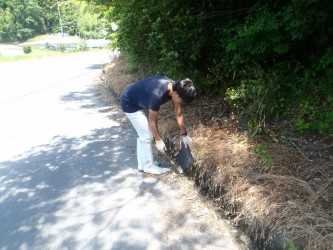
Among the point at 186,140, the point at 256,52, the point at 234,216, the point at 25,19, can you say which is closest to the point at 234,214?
the point at 234,216

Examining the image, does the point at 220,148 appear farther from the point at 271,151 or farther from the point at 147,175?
the point at 147,175

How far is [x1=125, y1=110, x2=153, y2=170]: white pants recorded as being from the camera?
6109 mm

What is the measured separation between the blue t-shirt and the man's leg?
0.40ft

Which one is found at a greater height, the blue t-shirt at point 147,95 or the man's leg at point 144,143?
the blue t-shirt at point 147,95

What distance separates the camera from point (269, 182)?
457cm

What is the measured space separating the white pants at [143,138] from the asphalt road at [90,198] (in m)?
0.24

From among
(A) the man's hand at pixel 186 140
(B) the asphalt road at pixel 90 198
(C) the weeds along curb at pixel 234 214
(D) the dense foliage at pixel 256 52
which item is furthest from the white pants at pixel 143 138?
(D) the dense foliage at pixel 256 52

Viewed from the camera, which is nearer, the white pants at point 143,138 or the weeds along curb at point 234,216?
the weeds along curb at point 234,216

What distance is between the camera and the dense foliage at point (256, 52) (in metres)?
5.16

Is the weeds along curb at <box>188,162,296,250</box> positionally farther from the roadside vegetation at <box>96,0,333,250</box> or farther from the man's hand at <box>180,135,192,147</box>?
the man's hand at <box>180,135,192,147</box>

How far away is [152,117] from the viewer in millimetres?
5699

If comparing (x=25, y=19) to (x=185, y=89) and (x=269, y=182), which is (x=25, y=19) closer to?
(x=185, y=89)

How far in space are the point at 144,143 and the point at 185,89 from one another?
1155 millimetres

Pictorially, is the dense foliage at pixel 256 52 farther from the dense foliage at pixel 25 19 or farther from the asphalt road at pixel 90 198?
the dense foliage at pixel 25 19
